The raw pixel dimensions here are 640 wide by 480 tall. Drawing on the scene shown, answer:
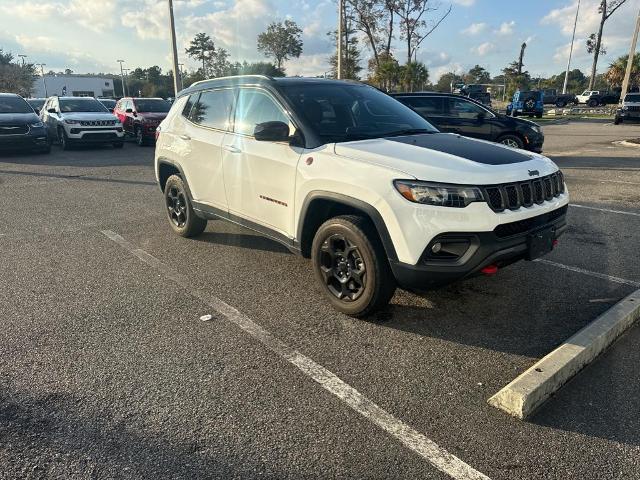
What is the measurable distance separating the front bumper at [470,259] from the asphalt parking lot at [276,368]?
0.50 meters

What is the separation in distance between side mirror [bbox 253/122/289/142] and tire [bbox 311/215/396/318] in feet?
2.61

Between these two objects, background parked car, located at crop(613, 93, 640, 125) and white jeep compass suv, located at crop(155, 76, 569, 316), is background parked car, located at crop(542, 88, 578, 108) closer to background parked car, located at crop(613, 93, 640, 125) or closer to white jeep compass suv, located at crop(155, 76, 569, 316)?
background parked car, located at crop(613, 93, 640, 125)

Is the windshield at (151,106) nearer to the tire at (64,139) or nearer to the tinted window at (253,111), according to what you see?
the tire at (64,139)

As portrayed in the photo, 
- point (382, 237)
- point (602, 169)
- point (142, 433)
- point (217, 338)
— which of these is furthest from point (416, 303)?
point (602, 169)

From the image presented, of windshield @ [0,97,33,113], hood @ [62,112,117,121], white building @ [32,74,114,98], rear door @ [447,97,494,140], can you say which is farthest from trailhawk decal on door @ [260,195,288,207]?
white building @ [32,74,114,98]

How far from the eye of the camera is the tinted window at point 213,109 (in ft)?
15.9

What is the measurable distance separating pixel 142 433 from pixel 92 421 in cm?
31

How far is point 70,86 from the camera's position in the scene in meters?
95.1

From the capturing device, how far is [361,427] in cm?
255

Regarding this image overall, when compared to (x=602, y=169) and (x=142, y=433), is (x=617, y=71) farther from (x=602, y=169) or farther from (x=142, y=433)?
(x=142, y=433)

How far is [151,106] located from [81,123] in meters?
3.05

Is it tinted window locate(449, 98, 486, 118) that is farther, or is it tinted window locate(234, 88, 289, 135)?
tinted window locate(449, 98, 486, 118)

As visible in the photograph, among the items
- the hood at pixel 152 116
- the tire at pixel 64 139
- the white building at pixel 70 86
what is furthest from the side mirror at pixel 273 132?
the white building at pixel 70 86

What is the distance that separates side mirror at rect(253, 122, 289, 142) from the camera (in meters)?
3.86
